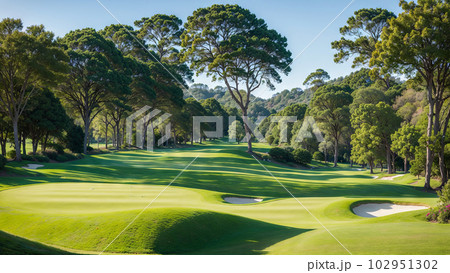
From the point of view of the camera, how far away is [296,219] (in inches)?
586

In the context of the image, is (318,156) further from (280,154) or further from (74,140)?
(74,140)

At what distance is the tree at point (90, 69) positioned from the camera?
40.2 meters

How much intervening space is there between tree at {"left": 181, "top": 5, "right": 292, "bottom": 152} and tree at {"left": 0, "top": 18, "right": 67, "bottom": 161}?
54.7 feet

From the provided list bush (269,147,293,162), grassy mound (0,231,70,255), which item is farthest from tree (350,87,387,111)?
Answer: grassy mound (0,231,70,255)

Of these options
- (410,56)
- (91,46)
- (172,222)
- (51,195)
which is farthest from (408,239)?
(91,46)

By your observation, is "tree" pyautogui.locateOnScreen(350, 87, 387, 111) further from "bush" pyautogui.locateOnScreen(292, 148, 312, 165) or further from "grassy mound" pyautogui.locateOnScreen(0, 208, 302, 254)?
"grassy mound" pyautogui.locateOnScreen(0, 208, 302, 254)

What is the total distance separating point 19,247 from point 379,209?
1712cm

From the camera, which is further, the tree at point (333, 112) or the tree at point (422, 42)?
the tree at point (333, 112)

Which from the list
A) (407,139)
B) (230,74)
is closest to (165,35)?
(230,74)

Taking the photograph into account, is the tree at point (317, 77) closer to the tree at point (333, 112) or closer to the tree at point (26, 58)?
the tree at point (333, 112)

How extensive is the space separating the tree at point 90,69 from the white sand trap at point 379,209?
34036 mm

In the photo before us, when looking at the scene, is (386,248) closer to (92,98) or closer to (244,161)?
(244,161)

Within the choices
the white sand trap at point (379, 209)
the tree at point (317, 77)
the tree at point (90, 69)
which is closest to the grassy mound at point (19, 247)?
the white sand trap at point (379, 209)

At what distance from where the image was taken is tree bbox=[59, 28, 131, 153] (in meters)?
40.2
